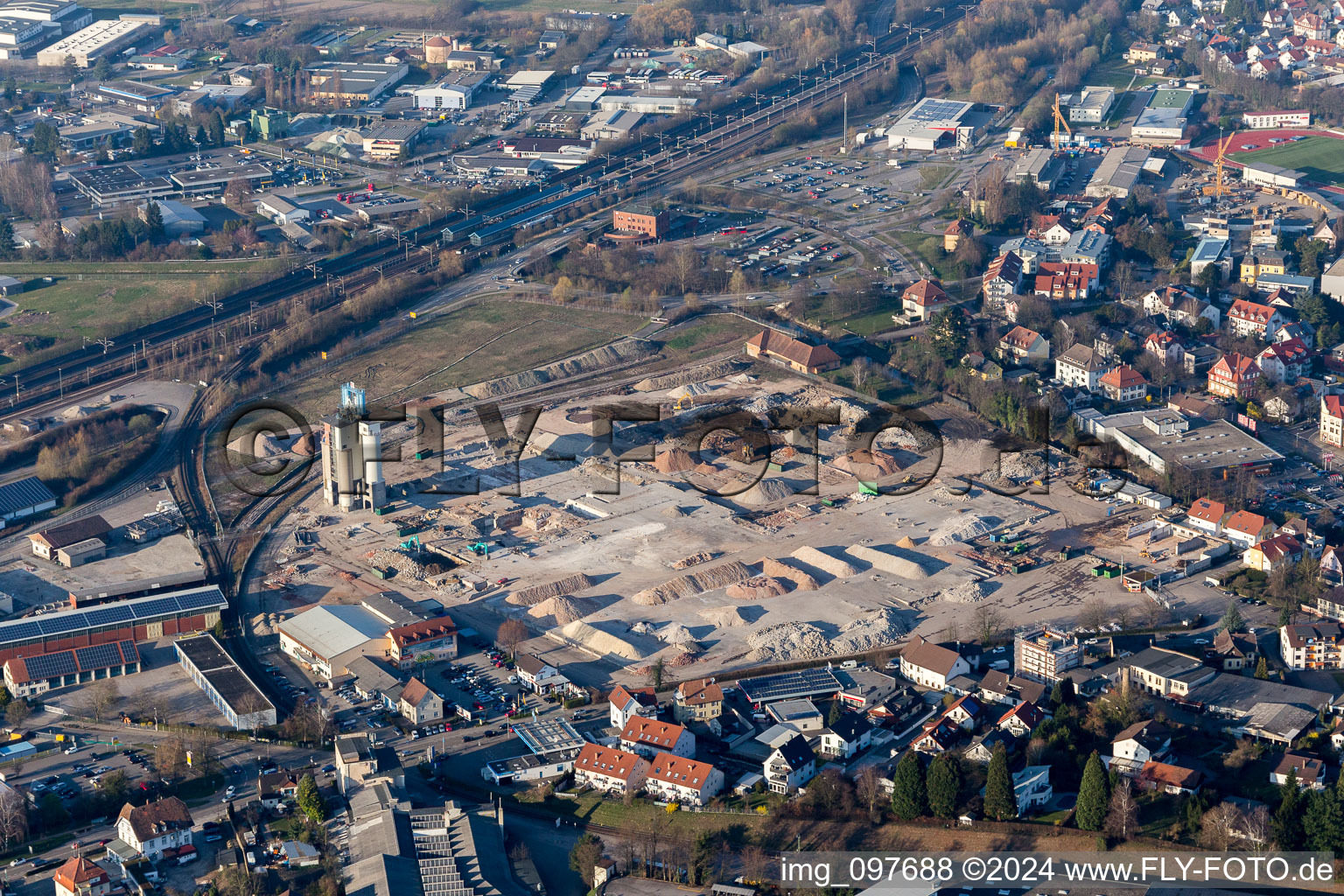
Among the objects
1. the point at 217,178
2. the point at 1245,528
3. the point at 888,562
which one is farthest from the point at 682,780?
the point at 217,178

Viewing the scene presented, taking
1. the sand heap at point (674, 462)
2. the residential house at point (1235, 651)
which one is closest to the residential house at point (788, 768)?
the residential house at point (1235, 651)

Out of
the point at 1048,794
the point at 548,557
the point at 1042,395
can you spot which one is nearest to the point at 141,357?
the point at 548,557

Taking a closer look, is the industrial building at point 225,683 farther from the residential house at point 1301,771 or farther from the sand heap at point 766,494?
the residential house at point 1301,771

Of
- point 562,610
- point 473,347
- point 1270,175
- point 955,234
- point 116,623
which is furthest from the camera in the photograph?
point 1270,175

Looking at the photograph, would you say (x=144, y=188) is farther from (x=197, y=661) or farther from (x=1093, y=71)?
(x=1093, y=71)

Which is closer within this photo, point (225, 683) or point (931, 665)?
point (931, 665)

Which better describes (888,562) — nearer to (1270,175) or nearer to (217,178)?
(1270,175)

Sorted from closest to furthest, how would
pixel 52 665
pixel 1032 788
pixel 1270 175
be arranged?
pixel 1032 788 → pixel 52 665 → pixel 1270 175

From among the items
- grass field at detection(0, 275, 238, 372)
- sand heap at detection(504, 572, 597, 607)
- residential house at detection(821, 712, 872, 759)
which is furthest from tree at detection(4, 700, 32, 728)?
grass field at detection(0, 275, 238, 372)
